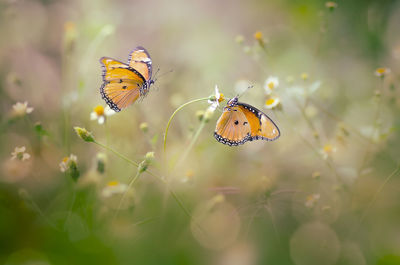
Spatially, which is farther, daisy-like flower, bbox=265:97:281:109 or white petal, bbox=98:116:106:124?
daisy-like flower, bbox=265:97:281:109

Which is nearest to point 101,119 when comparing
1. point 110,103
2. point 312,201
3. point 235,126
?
point 110,103

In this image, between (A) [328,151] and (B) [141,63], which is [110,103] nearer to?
(B) [141,63]

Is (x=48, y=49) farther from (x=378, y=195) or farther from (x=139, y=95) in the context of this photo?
(x=378, y=195)

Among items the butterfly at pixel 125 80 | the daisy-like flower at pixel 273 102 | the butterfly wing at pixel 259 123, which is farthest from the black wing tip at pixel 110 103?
the daisy-like flower at pixel 273 102

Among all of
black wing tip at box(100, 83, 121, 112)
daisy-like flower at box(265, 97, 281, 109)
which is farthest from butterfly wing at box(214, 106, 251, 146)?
black wing tip at box(100, 83, 121, 112)

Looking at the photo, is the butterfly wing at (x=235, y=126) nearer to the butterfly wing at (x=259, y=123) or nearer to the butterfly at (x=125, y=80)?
the butterfly wing at (x=259, y=123)

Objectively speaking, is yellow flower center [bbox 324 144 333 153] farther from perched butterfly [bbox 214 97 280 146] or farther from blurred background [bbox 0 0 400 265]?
perched butterfly [bbox 214 97 280 146]

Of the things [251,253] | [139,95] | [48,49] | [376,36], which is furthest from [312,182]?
[48,49]
